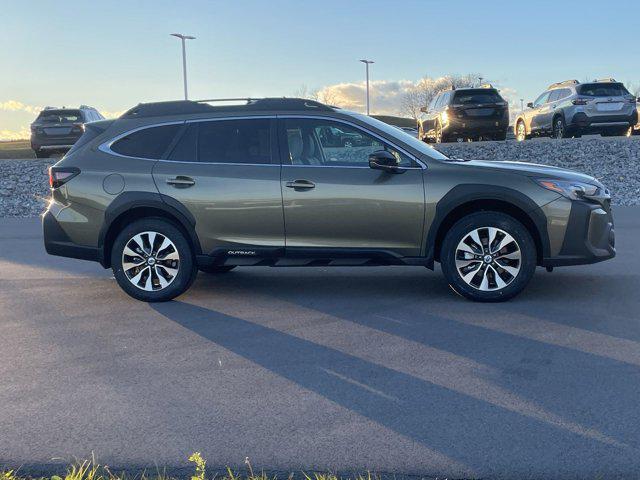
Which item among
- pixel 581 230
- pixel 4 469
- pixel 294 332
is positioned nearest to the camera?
pixel 4 469

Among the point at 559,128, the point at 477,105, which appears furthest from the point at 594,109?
the point at 477,105

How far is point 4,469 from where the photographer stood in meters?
3.56

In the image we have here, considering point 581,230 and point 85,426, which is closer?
point 85,426

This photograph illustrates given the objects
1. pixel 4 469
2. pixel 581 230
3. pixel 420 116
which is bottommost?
pixel 4 469

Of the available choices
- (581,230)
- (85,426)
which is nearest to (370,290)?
(581,230)

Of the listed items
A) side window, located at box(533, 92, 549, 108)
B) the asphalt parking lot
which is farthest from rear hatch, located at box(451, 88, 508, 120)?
the asphalt parking lot

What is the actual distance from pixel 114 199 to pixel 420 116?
20.6 m

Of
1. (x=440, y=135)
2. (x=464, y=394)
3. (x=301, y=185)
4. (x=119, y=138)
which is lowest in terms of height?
(x=464, y=394)

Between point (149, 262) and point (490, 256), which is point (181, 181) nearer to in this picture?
point (149, 262)

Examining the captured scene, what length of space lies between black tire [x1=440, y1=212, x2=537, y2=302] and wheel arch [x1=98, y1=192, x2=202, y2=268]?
2316mm

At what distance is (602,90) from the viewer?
819 inches

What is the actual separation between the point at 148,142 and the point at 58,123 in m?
19.1

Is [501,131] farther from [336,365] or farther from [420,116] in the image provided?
[336,365]

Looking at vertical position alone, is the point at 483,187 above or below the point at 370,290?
above
